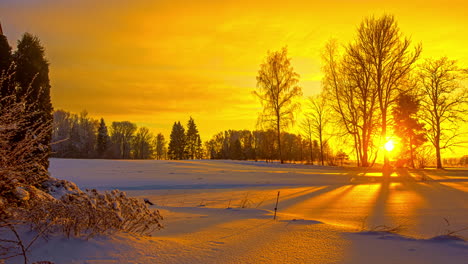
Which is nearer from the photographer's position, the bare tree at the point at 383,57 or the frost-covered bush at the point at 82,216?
the frost-covered bush at the point at 82,216

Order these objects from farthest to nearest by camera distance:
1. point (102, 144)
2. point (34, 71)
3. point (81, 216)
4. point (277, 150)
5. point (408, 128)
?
1. point (102, 144)
2. point (277, 150)
3. point (408, 128)
4. point (34, 71)
5. point (81, 216)

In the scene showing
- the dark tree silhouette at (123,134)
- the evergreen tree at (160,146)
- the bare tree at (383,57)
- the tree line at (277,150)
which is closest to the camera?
the bare tree at (383,57)

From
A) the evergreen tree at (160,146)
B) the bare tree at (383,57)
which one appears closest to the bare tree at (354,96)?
the bare tree at (383,57)

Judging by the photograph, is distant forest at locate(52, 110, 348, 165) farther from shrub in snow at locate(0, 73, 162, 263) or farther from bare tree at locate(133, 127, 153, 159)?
shrub in snow at locate(0, 73, 162, 263)

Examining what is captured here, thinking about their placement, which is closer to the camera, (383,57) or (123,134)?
(383,57)

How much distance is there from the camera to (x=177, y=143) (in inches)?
2813

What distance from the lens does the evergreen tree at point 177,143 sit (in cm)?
7069

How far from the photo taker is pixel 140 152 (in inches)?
3551

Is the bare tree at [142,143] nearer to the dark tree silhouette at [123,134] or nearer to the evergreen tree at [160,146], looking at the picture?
the dark tree silhouette at [123,134]

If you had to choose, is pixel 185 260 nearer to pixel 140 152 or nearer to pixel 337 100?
pixel 337 100

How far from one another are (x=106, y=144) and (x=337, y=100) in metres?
55.7

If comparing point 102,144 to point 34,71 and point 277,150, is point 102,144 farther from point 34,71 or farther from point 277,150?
point 34,71

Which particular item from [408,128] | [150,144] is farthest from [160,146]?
[408,128]

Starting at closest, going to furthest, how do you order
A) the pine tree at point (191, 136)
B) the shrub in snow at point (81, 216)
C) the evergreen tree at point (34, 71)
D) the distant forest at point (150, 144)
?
the shrub in snow at point (81, 216), the evergreen tree at point (34, 71), the distant forest at point (150, 144), the pine tree at point (191, 136)
